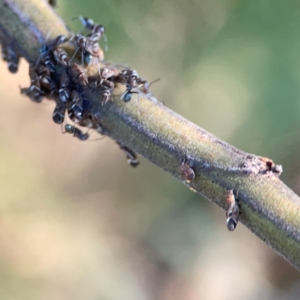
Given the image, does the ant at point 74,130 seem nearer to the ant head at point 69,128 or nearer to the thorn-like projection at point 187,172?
the ant head at point 69,128

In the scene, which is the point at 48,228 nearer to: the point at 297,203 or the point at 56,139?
the point at 56,139

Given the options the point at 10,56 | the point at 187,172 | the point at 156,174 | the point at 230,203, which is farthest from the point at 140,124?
the point at 156,174

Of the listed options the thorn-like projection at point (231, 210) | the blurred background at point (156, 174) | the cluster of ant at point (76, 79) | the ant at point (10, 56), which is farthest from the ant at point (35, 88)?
the blurred background at point (156, 174)

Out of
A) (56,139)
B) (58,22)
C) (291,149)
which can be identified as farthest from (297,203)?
(56,139)

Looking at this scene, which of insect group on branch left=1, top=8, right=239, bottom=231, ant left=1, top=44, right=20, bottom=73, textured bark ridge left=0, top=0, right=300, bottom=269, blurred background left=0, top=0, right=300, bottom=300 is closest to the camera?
textured bark ridge left=0, top=0, right=300, bottom=269

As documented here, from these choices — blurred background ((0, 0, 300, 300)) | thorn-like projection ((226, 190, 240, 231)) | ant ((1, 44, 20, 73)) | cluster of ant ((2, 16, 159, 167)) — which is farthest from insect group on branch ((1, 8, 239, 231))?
blurred background ((0, 0, 300, 300))

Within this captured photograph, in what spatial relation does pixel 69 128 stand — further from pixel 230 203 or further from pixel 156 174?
pixel 156 174

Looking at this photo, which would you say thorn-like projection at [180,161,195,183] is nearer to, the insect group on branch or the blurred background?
the insect group on branch
